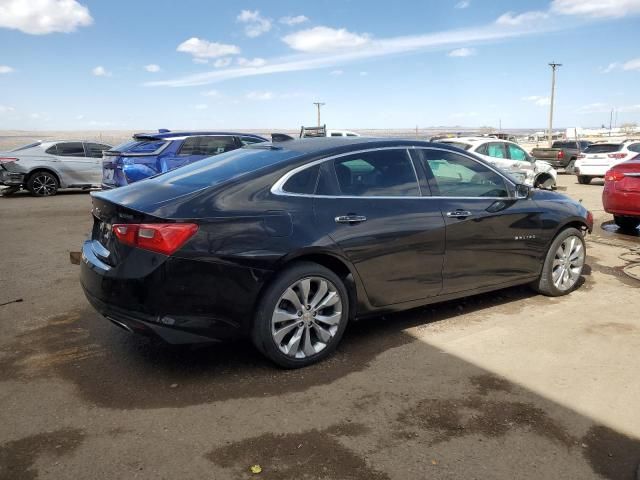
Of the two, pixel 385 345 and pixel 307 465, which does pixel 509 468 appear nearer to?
pixel 307 465

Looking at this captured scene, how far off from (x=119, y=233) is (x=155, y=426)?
3.97 ft

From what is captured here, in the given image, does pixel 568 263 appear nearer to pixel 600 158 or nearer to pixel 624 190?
pixel 624 190

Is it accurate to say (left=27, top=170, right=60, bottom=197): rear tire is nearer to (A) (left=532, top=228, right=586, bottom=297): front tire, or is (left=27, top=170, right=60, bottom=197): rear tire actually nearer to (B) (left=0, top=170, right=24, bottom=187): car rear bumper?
(B) (left=0, top=170, right=24, bottom=187): car rear bumper

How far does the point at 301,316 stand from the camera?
382 cm

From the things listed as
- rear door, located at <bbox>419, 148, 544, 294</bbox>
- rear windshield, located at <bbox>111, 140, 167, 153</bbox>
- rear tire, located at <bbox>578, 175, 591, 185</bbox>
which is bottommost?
rear tire, located at <bbox>578, 175, 591, 185</bbox>

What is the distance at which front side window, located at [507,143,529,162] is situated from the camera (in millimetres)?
14875

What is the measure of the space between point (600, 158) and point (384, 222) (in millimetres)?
17928

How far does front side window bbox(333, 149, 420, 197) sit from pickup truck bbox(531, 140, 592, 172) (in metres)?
23.2

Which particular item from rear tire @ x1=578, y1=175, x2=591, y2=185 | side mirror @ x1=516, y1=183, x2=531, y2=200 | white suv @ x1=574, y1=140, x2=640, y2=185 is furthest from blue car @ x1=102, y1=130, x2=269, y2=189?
rear tire @ x1=578, y1=175, x2=591, y2=185

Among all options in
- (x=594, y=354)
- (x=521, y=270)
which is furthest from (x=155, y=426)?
(x=521, y=270)

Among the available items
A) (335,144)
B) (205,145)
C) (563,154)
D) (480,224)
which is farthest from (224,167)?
(563,154)

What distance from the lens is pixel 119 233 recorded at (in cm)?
354

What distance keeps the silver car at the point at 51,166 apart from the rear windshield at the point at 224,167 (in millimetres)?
12346

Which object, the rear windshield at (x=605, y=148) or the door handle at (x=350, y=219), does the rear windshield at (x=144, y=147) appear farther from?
the rear windshield at (x=605, y=148)
